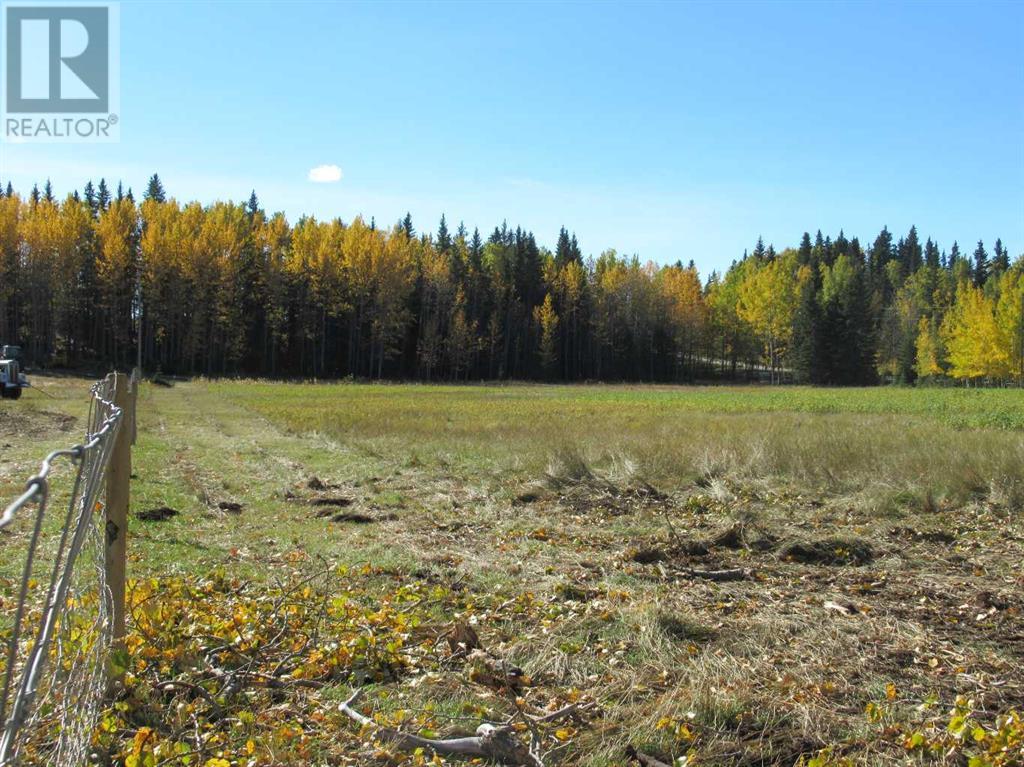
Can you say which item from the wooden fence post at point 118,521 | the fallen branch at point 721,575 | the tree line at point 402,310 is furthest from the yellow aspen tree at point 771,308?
the wooden fence post at point 118,521

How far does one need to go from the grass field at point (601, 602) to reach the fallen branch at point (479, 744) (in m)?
0.10

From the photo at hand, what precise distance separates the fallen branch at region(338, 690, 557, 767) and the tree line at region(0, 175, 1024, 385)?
51.2 meters

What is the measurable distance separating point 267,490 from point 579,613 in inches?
279

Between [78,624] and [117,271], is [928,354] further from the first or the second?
[78,624]

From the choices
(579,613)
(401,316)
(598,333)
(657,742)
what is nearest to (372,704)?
(657,742)

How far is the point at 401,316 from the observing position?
69.3 m

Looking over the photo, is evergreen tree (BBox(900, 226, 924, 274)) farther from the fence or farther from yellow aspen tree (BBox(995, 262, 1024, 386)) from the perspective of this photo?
the fence

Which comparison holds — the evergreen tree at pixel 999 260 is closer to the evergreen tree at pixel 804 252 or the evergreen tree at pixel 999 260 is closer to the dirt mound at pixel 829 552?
the evergreen tree at pixel 804 252

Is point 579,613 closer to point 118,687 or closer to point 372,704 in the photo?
point 372,704

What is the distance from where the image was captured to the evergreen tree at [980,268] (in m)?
126

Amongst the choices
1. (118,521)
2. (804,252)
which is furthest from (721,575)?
(804,252)

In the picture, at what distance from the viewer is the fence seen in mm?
2623

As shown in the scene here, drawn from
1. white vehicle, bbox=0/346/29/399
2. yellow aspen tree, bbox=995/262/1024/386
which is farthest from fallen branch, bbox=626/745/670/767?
yellow aspen tree, bbox=995/262/1024/386

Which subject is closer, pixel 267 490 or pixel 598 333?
pixel 267 490
